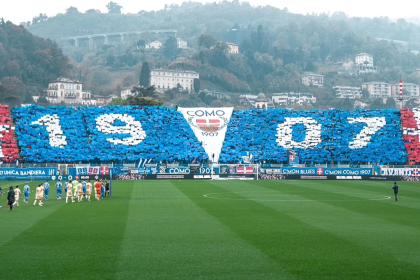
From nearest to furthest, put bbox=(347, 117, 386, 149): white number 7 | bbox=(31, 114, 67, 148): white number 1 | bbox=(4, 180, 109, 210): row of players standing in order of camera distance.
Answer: bbox=(4, 180, 109, 210): row of players standing → bbox=(31, 114, 67, 148): white number 1 → bbox=(347, 117, 386, 149): white number 7

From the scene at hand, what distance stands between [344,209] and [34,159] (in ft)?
188

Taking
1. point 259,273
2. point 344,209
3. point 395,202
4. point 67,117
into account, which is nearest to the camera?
point 259,273

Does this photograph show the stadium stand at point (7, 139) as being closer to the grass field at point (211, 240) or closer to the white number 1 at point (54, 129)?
the white number 1 at point (54, 129)

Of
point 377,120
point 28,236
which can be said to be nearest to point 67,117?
point 377,120

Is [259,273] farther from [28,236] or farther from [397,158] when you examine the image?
[397,158]

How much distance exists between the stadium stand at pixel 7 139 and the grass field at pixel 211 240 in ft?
149

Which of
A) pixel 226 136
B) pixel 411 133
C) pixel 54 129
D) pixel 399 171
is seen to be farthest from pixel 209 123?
pixel 399 171

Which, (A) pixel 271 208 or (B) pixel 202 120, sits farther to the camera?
(B) pixel 202 120

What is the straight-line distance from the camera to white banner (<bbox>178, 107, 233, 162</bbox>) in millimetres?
89875

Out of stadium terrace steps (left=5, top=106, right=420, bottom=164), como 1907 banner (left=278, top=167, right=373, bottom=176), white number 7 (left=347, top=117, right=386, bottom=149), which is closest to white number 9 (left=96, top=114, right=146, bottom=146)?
stadium terrace steps (left=5, top=106, right=420, bottom=164)

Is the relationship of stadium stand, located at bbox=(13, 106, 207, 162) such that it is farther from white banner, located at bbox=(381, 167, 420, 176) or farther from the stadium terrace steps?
white banner, located at bbox=(381, 167, 420, 176)

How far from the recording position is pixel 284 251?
69.7 ft

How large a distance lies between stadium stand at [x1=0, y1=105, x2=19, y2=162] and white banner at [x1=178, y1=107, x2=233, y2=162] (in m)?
25.3

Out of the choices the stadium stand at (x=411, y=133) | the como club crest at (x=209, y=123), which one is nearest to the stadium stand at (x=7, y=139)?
the como club crest at (x=209, y=123)
